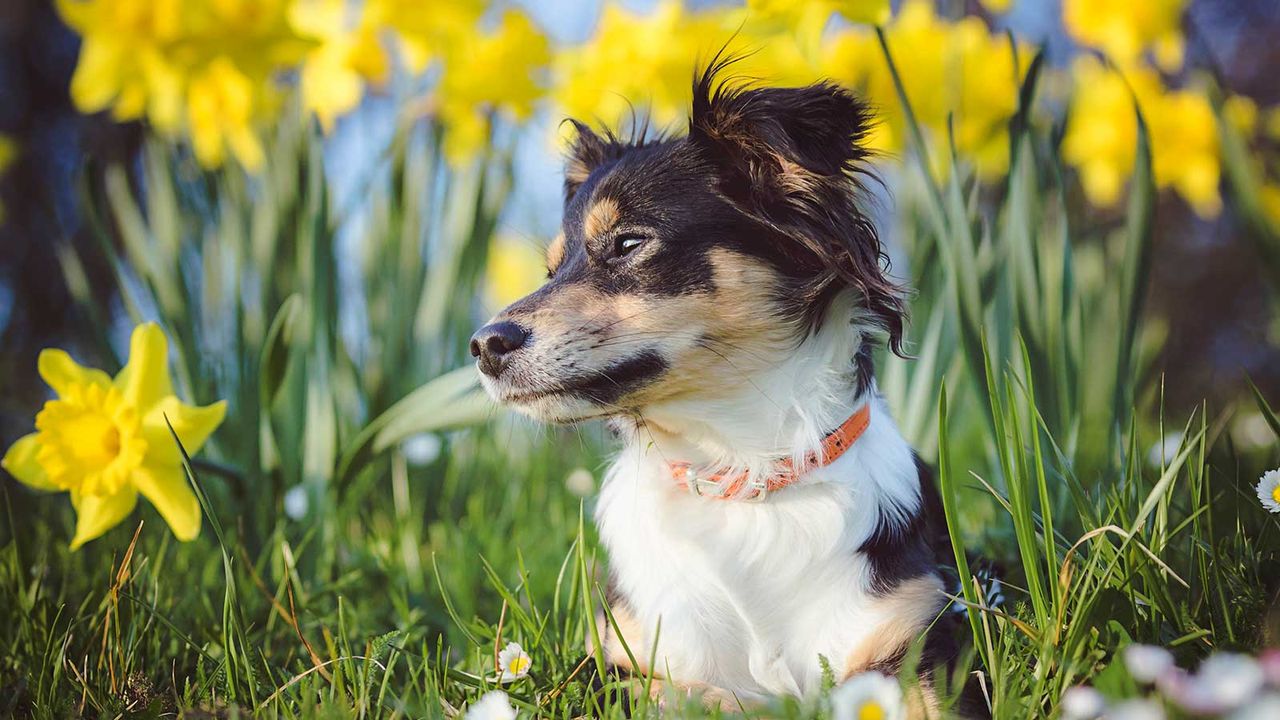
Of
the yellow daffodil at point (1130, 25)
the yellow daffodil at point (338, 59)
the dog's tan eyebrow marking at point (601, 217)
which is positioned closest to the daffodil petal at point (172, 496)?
the dog's tan eyebrow marking at point (601, 217)

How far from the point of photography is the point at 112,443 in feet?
6.51

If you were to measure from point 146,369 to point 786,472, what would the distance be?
135cm

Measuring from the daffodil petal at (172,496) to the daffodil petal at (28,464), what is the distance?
0.65 ft

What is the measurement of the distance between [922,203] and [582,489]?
1528mm

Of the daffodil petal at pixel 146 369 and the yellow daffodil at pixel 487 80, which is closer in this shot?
the daffodil petal at pixel 146 369

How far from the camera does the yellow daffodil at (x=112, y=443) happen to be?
6.29ft

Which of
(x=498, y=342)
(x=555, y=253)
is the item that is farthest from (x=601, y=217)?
(x=498, y=342)

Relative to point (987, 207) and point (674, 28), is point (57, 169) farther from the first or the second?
point (987, 207)

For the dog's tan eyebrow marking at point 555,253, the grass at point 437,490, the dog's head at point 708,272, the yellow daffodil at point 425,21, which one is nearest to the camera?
the grass at point 437,490

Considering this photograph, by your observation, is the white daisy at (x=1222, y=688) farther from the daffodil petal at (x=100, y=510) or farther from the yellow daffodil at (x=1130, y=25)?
the yellow daffodil at (x=1130, y=25)

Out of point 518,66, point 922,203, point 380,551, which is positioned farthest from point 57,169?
point 922,203

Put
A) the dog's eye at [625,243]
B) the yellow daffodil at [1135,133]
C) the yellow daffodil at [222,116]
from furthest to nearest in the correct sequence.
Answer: the yellow daffodil at [1135,133] < the yellow daffodil at [222,116] < the dog's eye at [625,243]

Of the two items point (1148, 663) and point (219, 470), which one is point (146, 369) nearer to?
point (219, 470)

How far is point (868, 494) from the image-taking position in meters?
1.70
